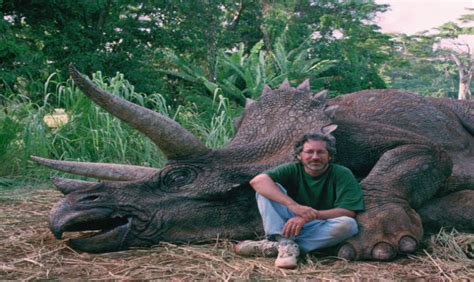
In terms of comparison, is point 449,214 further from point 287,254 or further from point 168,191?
point 168,191

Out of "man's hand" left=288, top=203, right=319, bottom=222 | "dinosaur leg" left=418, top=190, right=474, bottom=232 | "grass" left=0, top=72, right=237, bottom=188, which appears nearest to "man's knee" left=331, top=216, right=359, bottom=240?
"man's hand" left=288, top=203, right=319, bottom=222

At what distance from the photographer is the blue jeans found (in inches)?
125

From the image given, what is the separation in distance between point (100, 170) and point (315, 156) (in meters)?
1.32

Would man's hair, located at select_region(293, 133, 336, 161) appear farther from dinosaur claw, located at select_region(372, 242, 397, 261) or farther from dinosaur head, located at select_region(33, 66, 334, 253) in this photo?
dinosaur claw, located at select_region(372, 242, 397, 261)

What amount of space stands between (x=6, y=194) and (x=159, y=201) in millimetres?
2522

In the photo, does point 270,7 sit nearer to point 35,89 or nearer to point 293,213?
point 35,89

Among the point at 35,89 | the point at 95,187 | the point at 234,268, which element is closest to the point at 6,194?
the point at 95,187

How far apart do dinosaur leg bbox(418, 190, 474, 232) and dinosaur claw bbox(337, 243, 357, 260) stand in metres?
0.83

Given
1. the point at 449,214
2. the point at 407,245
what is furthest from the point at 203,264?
the point at 449,214

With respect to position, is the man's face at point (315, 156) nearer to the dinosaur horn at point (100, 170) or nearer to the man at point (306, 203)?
the man at point (306, 203)

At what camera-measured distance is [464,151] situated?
478 centimetres

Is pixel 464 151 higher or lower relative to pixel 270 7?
lower

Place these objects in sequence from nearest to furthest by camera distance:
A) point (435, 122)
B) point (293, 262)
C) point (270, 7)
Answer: point (293, 262)
point (435, 122)
point (270, 7)

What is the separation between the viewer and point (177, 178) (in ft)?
11.8
